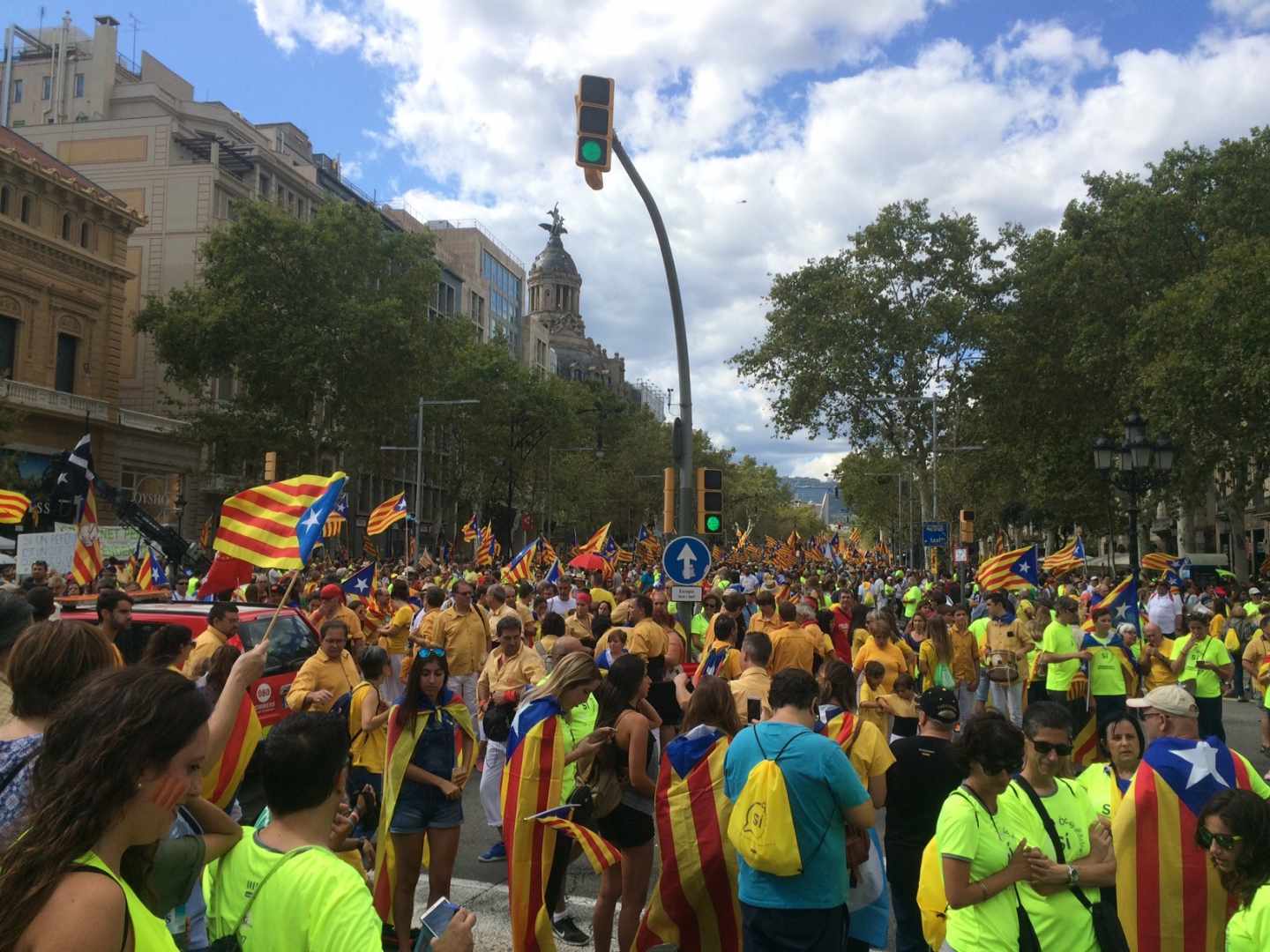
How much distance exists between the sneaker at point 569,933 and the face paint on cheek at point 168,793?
430 cm

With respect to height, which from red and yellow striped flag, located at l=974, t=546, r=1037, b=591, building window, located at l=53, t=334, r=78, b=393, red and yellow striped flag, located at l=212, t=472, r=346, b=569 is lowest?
red and yellow striped flag, located at l=974, t=546, r=1037, b=591

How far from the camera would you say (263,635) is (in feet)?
29.3

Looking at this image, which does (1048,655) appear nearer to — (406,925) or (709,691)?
(709,691)

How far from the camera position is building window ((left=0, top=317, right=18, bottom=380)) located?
38031 millimetres

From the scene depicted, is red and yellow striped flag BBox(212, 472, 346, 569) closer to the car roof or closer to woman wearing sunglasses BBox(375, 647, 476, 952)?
the car roof

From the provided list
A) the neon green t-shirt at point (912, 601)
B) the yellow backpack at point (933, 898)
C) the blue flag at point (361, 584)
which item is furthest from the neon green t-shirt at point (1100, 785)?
the neon green t-shirt at point (912, 601)

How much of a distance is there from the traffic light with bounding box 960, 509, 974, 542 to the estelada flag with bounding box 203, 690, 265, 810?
70.9ft

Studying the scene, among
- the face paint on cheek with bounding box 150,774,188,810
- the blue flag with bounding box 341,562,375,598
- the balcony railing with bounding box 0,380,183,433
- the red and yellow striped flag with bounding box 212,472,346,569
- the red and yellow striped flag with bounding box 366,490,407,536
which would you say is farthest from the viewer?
the balcony railing with bounding box 0,380,183,433

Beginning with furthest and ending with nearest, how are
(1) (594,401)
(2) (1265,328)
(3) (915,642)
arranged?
(1) (594,401), (2) (1265,328), (3) (915,642)

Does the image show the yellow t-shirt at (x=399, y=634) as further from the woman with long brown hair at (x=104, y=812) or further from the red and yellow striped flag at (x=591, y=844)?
the woman with long brown hair at (x=104, y=812)

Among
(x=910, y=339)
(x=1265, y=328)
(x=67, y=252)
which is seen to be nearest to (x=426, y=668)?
(x=1265, y=328)

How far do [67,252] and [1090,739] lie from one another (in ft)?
137

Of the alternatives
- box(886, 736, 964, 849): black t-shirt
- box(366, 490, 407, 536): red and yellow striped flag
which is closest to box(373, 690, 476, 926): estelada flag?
box(886, 736, 964, 849): black t-shirt

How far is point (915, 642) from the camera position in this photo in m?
12.6
